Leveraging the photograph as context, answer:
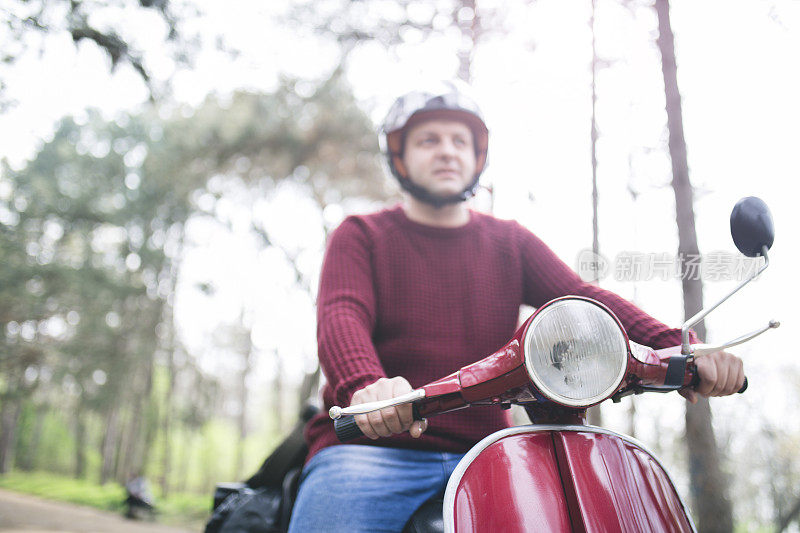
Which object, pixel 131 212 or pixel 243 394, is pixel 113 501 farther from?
pixel 243 394

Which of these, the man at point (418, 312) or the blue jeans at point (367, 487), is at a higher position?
the man at point (418, 312)

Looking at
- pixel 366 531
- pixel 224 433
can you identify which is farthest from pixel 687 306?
pixel 224 433

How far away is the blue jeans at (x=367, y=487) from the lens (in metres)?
1.26

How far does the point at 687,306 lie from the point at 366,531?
3.46 meters

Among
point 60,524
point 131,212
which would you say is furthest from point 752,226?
point 131,212

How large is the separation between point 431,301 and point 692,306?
307cm

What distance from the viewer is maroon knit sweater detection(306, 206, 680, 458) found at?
1.39 m

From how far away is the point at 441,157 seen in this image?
1.82m

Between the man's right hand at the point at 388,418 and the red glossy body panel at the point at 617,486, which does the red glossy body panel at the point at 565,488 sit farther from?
the man's right hand at the point at 388,418

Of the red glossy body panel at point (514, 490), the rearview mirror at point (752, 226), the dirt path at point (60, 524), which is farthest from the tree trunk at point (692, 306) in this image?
the dirt path at point (60, 524)

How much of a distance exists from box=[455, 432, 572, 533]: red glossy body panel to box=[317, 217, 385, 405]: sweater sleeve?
34 cm

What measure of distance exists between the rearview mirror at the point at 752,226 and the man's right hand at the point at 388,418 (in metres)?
0.70

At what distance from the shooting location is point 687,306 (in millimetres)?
3941

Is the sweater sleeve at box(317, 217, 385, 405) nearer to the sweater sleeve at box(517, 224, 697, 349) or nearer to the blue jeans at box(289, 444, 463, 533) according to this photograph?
the blue jeans at box(289, 444, 463, 533)
